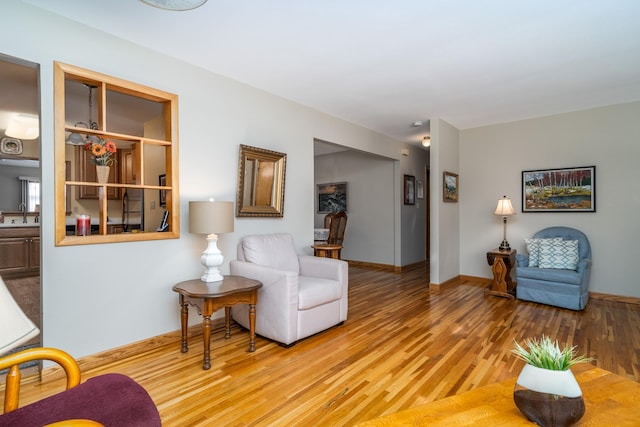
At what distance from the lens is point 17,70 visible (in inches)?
114

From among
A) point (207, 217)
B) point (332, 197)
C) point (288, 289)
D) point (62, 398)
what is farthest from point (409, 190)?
point (62, 398)

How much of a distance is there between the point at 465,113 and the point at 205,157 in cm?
347

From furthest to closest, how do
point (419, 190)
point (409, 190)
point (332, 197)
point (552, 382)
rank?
point (332, 197) < point (419, 190) < point (409, 190) < point (552, 382)

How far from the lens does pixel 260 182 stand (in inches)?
137

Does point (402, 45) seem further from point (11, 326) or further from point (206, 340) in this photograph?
point (11, 326)

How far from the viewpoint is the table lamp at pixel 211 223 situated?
8.52ft

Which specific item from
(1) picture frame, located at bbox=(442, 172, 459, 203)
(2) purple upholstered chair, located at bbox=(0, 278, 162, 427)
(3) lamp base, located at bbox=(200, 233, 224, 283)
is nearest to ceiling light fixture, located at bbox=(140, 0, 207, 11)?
(2) purple upholstered chair, located at bbox=(0, 278, 162, 427)

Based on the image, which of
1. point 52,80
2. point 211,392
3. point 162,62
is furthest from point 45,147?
point 211,392

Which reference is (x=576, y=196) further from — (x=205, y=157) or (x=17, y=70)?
(x=17, y=70)

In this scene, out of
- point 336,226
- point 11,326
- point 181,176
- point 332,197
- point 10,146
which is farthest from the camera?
point 332,197

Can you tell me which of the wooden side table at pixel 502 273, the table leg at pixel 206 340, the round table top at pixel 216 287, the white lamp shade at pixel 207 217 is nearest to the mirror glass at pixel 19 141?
the white lamp shade at pixel 207 217

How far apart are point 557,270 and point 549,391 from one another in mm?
3494

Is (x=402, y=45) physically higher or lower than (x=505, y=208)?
higher

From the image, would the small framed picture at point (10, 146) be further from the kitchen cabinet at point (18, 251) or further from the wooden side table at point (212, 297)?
the wooden side table at point (212, 297)
